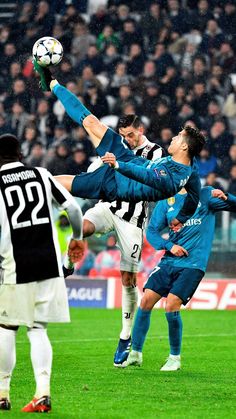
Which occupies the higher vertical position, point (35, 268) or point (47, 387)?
point (35, 268)

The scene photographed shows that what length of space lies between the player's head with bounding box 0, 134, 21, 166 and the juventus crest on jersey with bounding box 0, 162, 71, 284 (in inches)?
1.8

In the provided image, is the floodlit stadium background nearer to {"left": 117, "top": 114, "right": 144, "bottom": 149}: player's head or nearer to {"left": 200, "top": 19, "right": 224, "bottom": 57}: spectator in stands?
{"left": 200, "top": 19, "right": 224, "bottom": 57}: spectator in stands

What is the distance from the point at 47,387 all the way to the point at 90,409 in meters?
0.49

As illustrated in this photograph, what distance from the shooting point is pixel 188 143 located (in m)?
8.14

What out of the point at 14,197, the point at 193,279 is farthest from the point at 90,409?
the point at 193,279

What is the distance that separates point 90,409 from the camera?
6414 mm

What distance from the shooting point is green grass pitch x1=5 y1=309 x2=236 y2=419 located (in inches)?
253

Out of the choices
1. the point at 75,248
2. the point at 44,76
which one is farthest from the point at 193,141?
the point at 75,248

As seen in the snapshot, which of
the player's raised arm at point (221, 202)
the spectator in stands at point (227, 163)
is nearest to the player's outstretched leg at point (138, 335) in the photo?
the player's raised arm at point (221, 202)

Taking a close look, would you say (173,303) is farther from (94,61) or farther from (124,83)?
(94,61)

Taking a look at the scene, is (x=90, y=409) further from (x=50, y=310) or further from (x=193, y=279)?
(x=193, y=279)

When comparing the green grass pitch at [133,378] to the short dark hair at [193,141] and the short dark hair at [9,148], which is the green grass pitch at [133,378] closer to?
the short dark hair at [9,148]

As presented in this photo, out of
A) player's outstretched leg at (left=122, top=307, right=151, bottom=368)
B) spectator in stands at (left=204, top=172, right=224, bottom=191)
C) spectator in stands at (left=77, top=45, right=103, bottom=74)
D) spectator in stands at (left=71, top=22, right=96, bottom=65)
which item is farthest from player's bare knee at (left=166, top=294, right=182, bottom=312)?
spectator in stands at (left=71, top=22, right=96, bottom=65)

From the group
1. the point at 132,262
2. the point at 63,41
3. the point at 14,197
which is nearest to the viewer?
the point at 14,197
